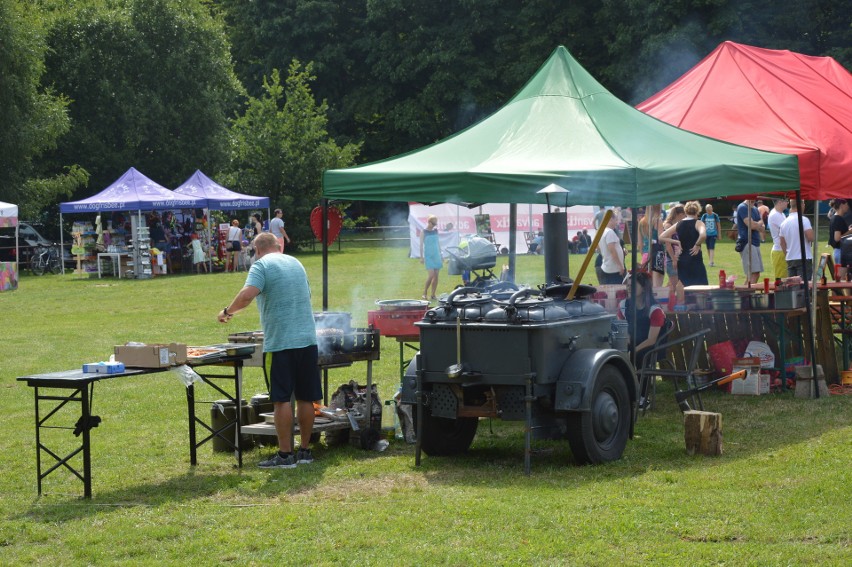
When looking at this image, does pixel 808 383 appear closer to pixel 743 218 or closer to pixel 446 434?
pixel 446 434

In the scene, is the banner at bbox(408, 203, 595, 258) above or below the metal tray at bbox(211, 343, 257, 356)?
above

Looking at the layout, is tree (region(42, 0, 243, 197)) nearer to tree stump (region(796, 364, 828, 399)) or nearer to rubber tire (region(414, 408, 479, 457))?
tree stump (region(796, 364, 828, 399))

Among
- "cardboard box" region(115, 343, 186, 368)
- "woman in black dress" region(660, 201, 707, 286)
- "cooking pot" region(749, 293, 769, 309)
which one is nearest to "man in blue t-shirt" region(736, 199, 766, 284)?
"woman in black dress" region(660, 201, 707, 286)

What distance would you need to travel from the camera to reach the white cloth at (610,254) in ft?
41.8

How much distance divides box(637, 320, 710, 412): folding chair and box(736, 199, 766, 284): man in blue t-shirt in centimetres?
478

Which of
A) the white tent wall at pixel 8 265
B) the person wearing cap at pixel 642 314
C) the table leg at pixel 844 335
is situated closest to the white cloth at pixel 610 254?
the person wearing cap at pixel 642 314

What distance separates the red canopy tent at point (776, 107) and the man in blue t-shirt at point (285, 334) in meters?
5.50

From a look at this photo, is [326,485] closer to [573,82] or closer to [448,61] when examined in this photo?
[573,82]

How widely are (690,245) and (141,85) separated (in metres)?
34.5

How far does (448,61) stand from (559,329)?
133 feet

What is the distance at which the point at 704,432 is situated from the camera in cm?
831

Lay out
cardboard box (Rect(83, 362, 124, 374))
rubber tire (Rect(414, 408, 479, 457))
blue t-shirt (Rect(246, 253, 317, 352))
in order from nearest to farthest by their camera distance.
Result: cardboard box (Rect(83, 362, 124, 374)), blue t-shirt (Rect(246, 253, 317, 352)), rubber tire (Rect(414, 408, 479, 457))

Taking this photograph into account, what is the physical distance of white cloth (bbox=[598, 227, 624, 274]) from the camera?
12.7 metres

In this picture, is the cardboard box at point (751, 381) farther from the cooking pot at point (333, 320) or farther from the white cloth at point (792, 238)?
the white cloth at point (792, 238)
